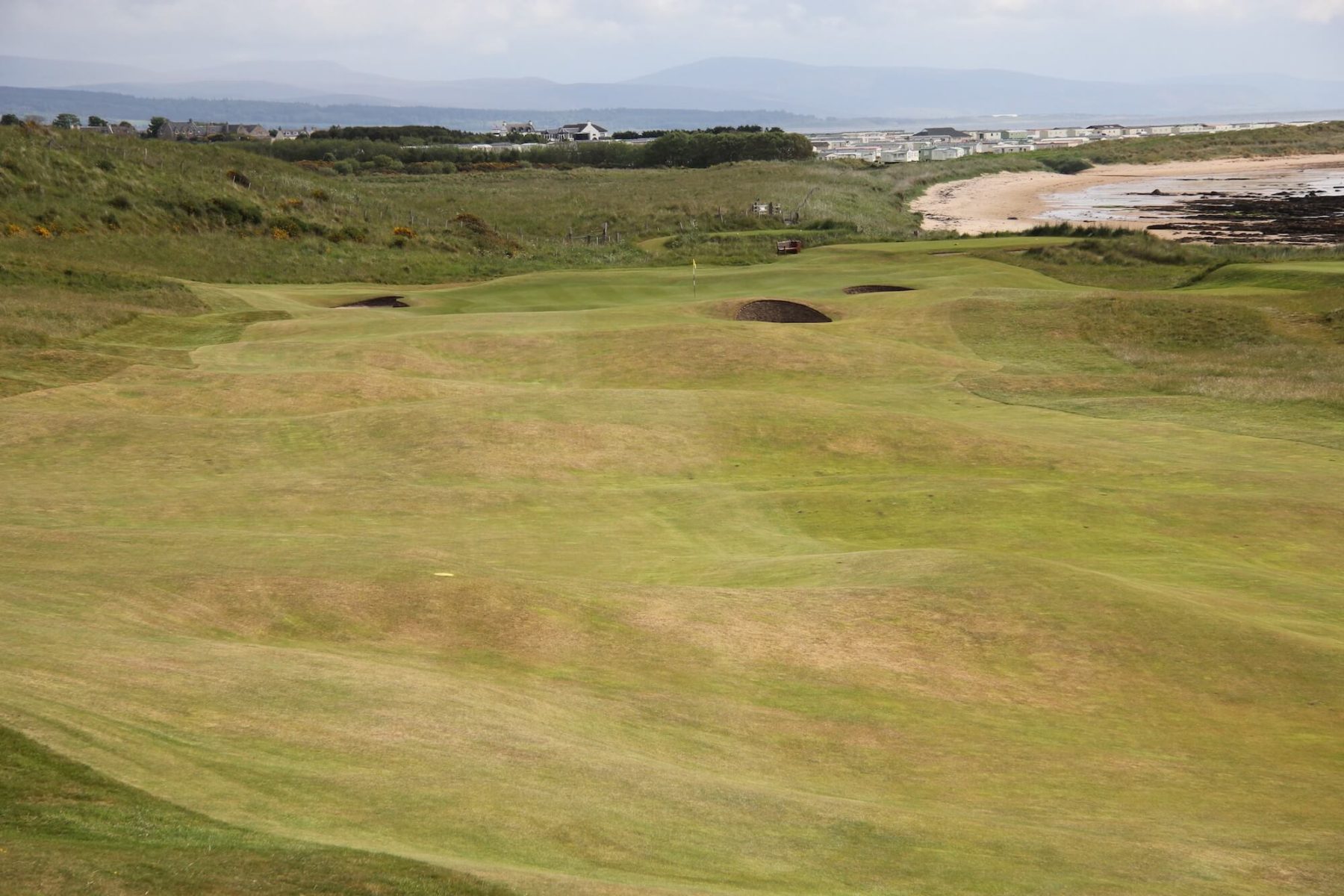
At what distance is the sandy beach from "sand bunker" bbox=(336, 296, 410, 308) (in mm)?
51847

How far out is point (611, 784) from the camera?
1105 cm

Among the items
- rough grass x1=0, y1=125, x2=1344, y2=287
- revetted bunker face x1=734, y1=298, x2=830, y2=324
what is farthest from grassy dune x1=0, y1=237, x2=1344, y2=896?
rough grass x1=0, y1=125, x2=1344, y2=287

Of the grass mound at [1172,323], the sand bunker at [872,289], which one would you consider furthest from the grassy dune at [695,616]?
the sand bunker at [872,289]

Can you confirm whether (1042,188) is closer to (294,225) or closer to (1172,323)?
(294,225)

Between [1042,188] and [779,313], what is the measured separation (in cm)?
10145

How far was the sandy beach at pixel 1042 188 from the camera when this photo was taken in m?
101

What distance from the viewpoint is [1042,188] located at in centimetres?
13875

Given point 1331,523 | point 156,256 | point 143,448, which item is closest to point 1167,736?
point 1331,523

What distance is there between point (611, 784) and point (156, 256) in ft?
185

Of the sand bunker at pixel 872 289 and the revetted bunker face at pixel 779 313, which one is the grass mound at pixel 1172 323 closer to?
the sand bunker at pixel 872 289

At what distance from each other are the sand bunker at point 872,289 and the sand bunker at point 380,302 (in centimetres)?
1879

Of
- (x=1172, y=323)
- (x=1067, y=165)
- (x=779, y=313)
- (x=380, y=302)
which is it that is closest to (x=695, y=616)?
(x=779, y=313)

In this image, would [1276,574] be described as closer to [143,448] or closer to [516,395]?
[516,395]

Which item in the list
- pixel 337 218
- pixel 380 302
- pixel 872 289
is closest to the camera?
pixel 380 302
